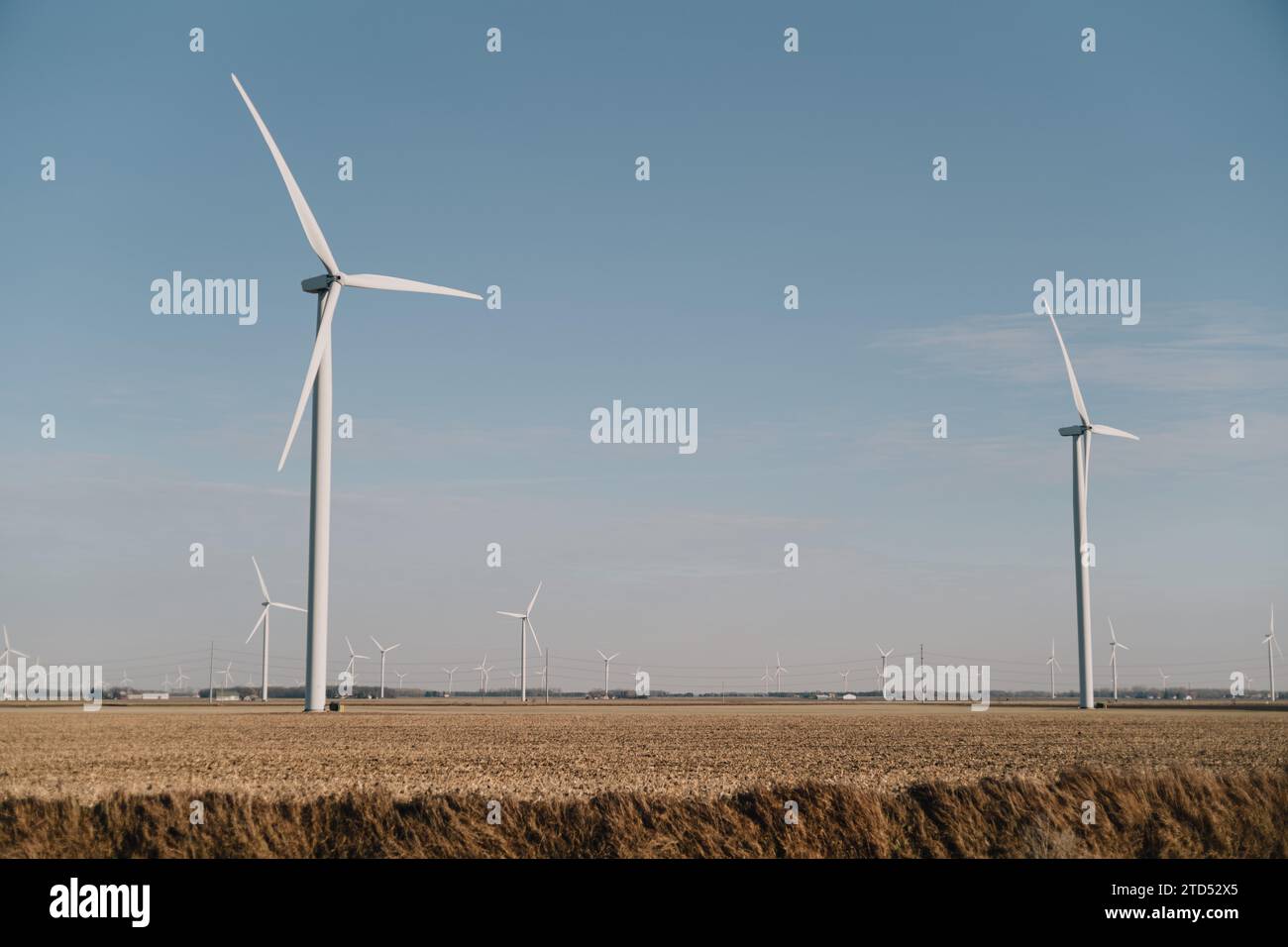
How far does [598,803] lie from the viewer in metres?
27.2

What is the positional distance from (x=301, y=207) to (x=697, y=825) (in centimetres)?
7201

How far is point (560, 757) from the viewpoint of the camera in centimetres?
5441

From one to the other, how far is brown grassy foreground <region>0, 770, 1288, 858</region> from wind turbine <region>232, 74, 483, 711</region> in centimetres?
5595

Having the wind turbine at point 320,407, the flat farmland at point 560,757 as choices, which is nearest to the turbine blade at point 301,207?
the wind turbine at point 320,407

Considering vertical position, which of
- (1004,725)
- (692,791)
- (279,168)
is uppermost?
(279,168)

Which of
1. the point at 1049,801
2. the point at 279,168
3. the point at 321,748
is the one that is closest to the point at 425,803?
the point at 1049,801

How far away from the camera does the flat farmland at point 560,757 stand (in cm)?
3572

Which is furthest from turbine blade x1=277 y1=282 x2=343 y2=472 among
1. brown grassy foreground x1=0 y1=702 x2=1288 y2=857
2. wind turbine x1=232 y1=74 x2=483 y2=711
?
brown grassy foreground x1=0 y1=702 x2=1288 y2=857

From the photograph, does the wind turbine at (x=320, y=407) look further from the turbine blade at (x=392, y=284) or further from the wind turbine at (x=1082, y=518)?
the wind turbine at (x=1082, y=518)

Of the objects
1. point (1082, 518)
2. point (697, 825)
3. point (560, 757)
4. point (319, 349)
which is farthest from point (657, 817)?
point (1082, 518)

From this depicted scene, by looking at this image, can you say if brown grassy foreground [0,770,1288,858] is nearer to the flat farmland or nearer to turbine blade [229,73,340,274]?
the flat farmland
